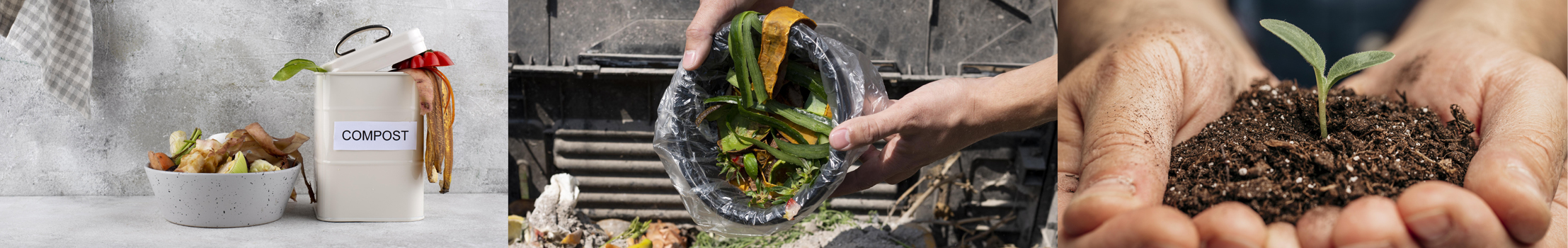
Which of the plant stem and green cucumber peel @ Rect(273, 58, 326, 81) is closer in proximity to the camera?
the plant stem

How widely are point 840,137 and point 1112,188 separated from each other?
12.1 inches

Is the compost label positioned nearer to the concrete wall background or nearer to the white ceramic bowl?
the white ceramic bowl

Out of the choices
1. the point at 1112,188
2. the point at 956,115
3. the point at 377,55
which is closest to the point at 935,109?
the point at 956,115

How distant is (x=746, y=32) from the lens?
767mm

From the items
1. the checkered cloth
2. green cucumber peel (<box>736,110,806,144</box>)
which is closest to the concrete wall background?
the checkered cloth

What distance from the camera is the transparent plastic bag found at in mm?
779

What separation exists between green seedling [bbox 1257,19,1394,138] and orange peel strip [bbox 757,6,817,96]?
423 millimetres

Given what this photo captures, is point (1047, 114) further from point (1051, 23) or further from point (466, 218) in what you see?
point (466, 218)

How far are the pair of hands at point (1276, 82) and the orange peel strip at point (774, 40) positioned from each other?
0.28 metres

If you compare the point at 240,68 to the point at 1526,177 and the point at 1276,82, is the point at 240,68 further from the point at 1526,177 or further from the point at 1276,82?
the point at 1526,177

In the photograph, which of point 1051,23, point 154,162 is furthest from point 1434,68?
point 154,162

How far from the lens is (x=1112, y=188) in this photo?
1.59 ft

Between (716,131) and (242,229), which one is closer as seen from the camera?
(716,131)

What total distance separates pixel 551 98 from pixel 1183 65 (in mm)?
937
